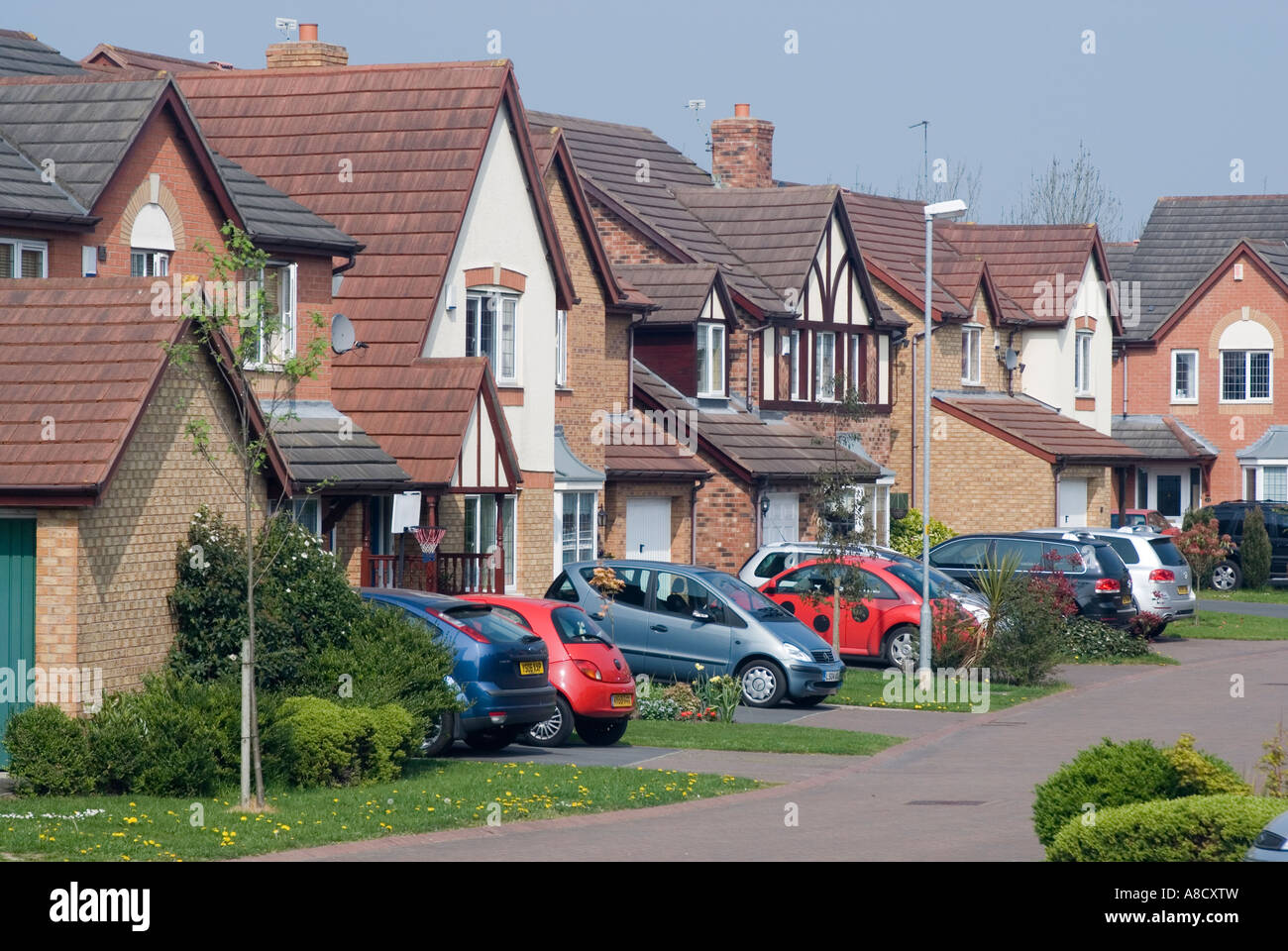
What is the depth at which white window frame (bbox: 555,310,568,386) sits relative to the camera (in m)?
32.0

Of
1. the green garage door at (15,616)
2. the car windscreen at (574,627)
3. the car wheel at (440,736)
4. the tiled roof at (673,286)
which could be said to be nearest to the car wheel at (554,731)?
the car windscreen at (574,627)

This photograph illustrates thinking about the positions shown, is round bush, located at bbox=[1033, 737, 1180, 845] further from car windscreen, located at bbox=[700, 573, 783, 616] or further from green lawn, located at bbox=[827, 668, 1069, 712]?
green lawn, located at bbox=[827, 668, 1069, 712]

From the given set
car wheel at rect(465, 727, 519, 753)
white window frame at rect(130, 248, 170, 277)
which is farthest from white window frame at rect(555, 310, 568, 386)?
car wheel at rect(465, 727, 519, 753)

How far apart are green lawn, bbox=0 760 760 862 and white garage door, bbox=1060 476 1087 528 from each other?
30.7m

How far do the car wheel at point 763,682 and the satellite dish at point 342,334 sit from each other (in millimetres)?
6862

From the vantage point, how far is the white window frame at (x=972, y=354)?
4791cm

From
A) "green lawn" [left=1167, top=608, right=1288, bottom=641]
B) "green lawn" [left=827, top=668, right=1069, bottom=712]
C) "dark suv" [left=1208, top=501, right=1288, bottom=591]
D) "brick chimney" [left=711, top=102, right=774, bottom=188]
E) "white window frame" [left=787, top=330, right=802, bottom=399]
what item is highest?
"brick chimney" [left=711, top=102, right=774, bottom=188]

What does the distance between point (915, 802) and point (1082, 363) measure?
36.6m

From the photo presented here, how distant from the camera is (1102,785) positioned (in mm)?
12344

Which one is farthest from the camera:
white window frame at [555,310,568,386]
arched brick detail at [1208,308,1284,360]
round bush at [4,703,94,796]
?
arched brick detail at [1208,308,1284,360]

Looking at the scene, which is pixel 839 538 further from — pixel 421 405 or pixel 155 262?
pixel 155 262

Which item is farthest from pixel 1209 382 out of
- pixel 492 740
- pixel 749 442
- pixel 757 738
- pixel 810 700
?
pixel 492 740

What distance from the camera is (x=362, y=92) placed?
28766mm

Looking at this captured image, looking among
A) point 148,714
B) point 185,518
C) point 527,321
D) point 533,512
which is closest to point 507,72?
point 527,321
